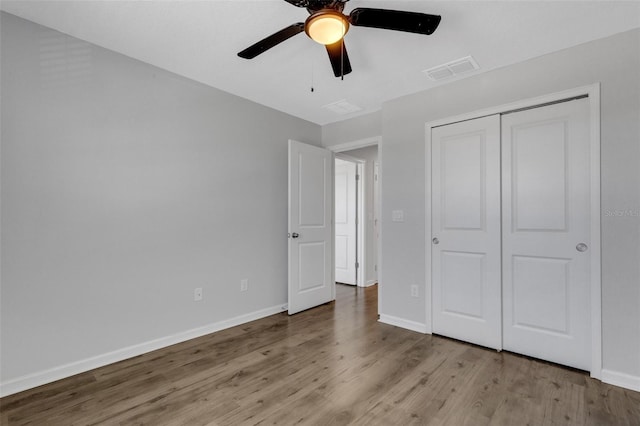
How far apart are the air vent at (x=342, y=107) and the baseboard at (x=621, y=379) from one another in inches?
124

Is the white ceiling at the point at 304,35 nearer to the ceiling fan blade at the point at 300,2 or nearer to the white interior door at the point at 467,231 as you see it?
the ceiling fan blade at the point at 300,2

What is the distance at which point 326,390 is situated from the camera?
2045 millimetres

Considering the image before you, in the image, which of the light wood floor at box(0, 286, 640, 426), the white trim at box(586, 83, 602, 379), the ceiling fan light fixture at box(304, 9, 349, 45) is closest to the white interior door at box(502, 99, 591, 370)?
the white trim at box(586, 83, 602, 379)

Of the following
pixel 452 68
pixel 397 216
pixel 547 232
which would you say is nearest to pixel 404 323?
pixel 397 216

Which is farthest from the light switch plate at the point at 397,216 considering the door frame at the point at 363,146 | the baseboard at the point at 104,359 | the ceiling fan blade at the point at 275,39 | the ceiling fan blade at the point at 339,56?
the ceiling fan blade at the point at 275,39

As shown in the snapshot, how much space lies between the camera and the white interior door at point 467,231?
2707mm

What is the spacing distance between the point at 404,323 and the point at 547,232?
155 cm

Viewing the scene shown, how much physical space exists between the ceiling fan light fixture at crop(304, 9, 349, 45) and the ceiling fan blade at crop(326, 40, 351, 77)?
0.41ft

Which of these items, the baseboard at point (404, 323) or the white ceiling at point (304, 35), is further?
the baseboard at point (404, 323)

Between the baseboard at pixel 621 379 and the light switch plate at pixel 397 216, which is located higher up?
the light switch plate at pixel 397 216

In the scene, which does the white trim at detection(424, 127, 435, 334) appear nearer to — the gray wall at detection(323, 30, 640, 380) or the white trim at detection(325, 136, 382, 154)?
the gray wall at detection(323, 30, 640, 380)

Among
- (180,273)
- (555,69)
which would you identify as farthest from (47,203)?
(555,69)

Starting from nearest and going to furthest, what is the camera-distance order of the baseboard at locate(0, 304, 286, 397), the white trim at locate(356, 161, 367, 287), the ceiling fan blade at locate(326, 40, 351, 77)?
1. the ceiling fan blade at locate(326, 40, 351, 77)
2. the baseboard at locate(0, 304, 286, 397)
3. the white trim at locate(356, 161, 367, 287)

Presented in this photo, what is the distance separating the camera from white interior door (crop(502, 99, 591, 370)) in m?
2.31
